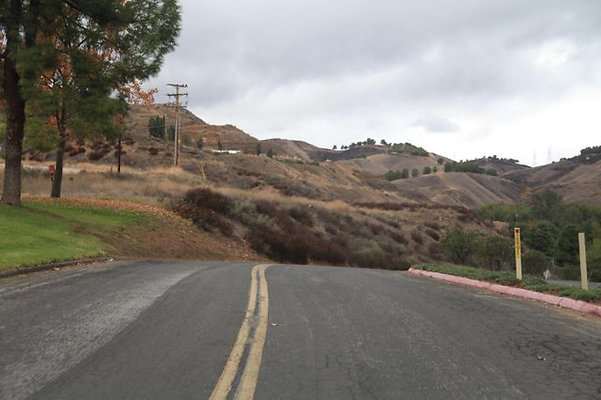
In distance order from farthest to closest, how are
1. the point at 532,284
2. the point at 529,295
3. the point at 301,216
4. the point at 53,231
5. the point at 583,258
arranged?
the point at 301,216 < the point at 53,231 < the point at 532,284 < the point at 529,295 < the point at 583,258

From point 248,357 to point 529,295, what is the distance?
799 cm

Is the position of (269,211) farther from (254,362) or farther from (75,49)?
(254,362)

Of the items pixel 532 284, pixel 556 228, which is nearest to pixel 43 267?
pixel 532 284

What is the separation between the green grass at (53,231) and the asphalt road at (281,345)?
3.43 metres

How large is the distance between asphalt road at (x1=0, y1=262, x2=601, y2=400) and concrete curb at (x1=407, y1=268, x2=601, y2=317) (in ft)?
1.72

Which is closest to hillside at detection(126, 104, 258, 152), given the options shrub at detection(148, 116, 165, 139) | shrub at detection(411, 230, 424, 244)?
shrub at detection(148, 116, 165, 139)

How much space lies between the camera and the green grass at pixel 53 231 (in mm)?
13938

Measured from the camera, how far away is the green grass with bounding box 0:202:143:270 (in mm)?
13938

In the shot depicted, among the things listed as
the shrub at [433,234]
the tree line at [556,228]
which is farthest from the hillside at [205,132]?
the shrub at [433,234]

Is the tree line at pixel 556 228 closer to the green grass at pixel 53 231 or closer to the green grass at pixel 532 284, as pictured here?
the green grass at pixel 532 284

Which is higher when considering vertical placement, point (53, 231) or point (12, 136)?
point (12, 136)

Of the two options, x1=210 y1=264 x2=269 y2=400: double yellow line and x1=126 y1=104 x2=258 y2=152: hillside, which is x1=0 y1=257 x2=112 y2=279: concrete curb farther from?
x1=126 y1=104 x2=258 y2=152: hillside

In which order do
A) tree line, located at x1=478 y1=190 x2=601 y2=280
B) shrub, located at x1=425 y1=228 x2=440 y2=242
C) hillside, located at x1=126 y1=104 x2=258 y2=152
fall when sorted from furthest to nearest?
hillside, located at x1=126 y1=104 x2=258 y2=152
tree line, located at x1=478 y1=190 x2=601 y2=280
shrub, located at x1=425 y1=228 x2=440 y2=242

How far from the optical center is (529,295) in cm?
1166
